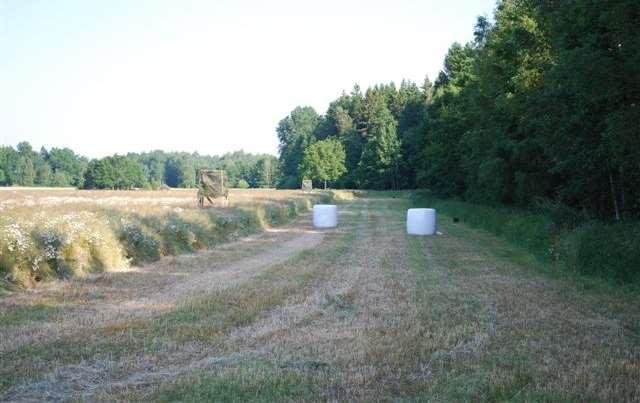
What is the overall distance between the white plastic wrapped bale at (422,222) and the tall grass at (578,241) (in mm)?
2902

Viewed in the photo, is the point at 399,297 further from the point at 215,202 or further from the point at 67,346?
the point at 215,202

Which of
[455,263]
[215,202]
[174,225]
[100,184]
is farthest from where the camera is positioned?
[100,184]

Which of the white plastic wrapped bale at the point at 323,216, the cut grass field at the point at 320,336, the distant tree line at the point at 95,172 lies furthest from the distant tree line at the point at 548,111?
the distant tree line at the point at 95,172

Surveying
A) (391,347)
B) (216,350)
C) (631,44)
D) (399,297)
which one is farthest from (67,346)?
(631,44)

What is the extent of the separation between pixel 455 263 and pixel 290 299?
7.02 metres

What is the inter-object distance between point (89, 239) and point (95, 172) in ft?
390

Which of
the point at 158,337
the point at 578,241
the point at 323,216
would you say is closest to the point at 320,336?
the point at 158,337

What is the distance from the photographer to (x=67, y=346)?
24.5ft

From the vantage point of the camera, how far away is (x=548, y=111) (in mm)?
17188

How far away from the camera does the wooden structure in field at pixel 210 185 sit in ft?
116

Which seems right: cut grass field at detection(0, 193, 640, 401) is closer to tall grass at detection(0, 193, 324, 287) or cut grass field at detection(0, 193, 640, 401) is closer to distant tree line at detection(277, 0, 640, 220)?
tall grass at detection(0, 193, 324, 287)

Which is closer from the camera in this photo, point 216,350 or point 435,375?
point 435,375

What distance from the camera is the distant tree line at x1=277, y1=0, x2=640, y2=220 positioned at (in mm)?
11578

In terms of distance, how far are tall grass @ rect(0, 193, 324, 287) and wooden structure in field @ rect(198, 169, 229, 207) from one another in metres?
12.6
